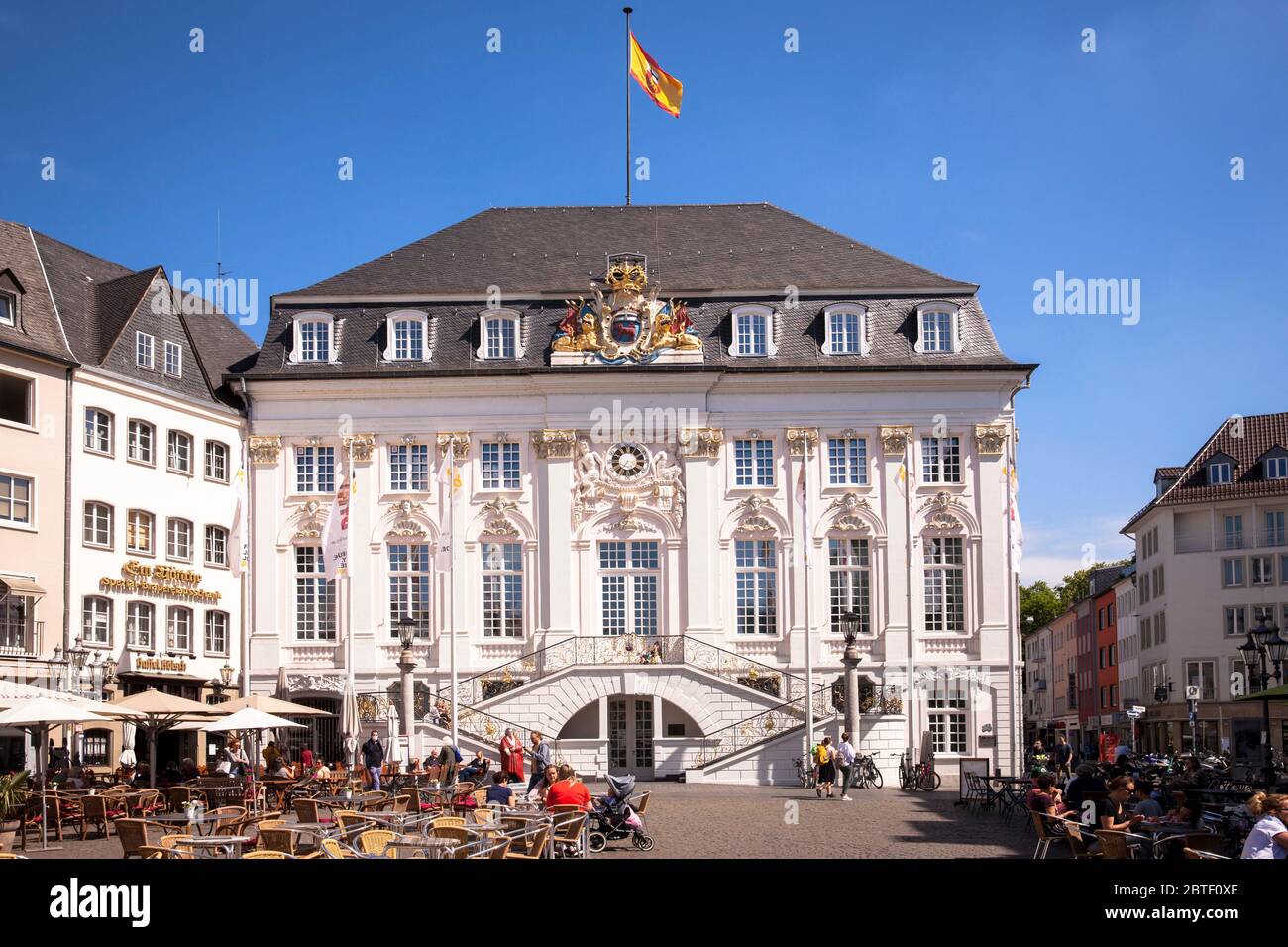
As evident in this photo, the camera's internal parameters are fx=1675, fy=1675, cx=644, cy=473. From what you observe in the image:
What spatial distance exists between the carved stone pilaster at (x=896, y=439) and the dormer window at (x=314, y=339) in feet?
57.9

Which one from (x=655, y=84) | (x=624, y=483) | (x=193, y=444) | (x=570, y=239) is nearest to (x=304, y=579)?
(x=193, y=444)

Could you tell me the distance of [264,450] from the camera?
52719mm

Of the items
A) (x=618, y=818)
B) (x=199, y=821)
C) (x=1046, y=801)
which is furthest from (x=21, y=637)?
(x=1046, y=801)

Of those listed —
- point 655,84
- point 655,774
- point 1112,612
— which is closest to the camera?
point 655,774

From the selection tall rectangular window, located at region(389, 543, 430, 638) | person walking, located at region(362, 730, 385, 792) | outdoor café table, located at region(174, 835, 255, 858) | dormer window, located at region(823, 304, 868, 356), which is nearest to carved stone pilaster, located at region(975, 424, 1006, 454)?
dormer window, located at region(823, 304, 868, 356)

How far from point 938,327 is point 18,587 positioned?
28.4 meters

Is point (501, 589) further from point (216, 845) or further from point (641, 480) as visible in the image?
point (216, 845)

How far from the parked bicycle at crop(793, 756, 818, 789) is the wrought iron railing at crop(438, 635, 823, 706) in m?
4.33

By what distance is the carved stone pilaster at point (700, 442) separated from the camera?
52375 millimetres

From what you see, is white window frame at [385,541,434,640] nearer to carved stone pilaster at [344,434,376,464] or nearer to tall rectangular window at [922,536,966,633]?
carved stone pilaster at [344,434,376,464]

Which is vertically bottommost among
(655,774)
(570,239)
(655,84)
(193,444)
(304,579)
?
(655,774)
